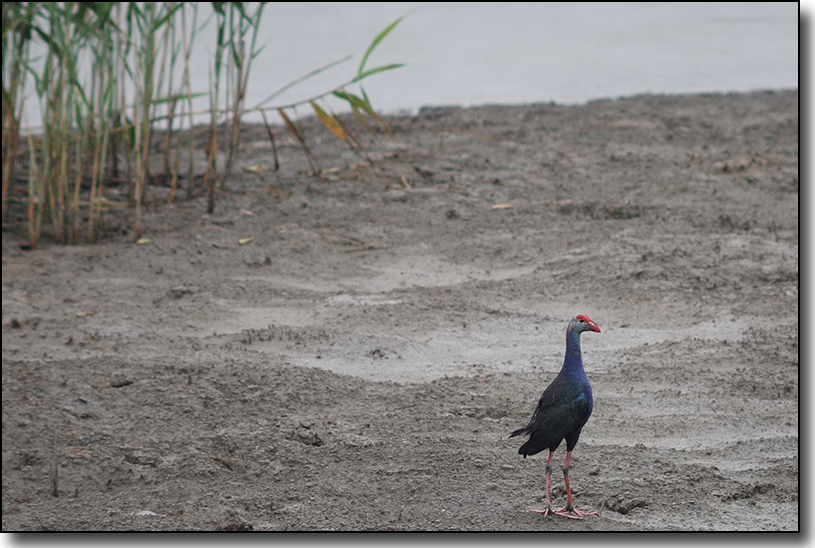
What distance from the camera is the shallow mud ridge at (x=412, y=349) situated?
1.70m

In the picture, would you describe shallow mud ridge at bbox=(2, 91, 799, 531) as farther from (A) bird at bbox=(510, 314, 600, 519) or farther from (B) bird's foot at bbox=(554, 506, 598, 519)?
(A) bird at bbox=(510, 314, 600, 519)

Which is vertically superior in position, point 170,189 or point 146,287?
point 170,189

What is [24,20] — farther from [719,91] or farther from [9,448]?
[719,91]

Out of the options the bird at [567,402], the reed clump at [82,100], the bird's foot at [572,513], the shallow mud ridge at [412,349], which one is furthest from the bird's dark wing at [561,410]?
the reed clump at [82,100]

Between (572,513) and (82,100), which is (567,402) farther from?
(82,100)

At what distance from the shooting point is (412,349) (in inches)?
96.1

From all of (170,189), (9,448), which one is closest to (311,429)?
(9,448)

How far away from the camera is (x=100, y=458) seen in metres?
1.97

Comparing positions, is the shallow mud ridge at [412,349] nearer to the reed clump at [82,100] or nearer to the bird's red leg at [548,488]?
the bird's red leg at [548,488]

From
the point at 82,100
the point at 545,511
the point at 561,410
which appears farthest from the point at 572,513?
the point at 82,100

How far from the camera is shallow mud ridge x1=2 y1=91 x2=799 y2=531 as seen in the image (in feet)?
5.58

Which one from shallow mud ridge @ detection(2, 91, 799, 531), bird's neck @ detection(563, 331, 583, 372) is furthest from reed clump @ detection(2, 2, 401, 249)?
bird's neck @ detection(563, 331, 583, 372)

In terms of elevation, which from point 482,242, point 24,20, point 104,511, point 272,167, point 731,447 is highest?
point 24,20

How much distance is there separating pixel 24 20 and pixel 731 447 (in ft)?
8.16
